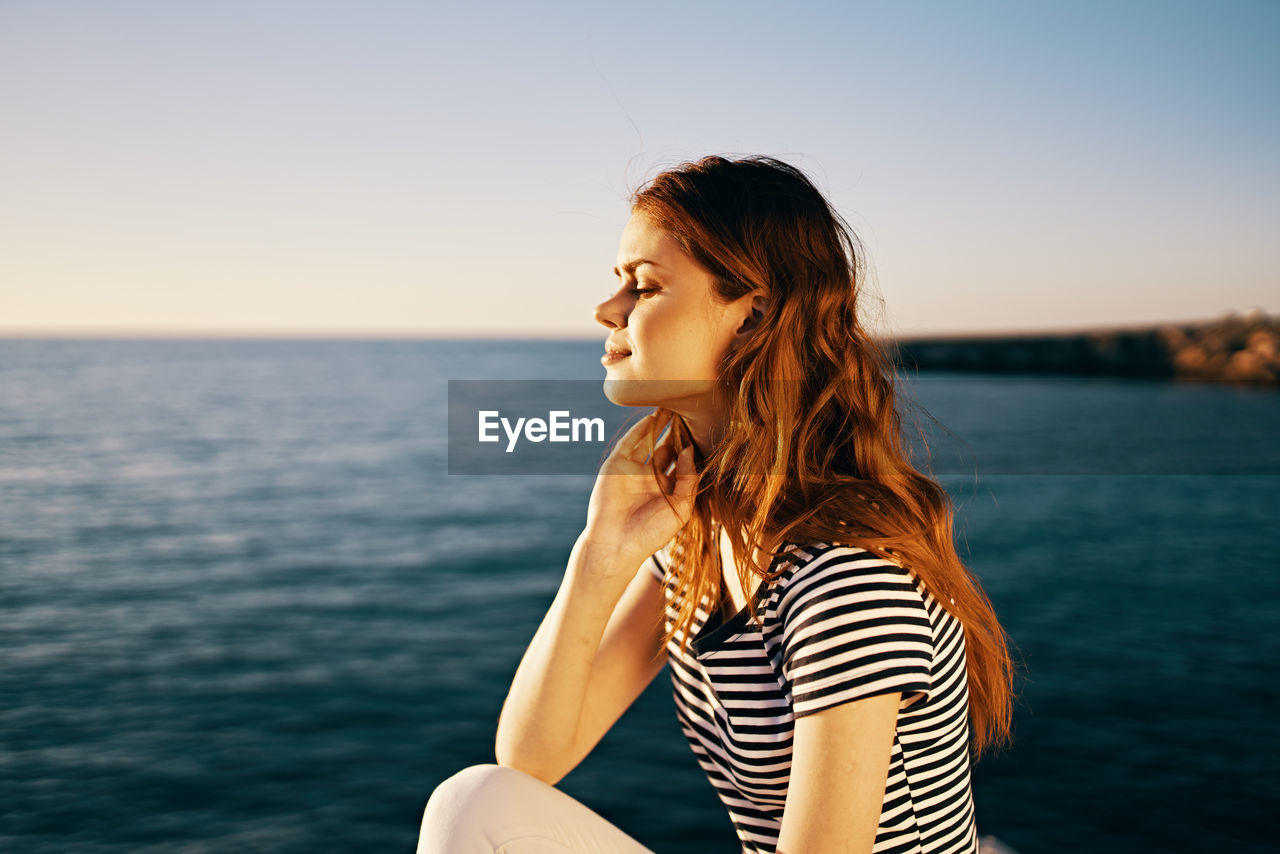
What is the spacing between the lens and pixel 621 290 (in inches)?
80.1

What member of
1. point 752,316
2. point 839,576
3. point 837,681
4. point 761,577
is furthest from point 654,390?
point 837,681

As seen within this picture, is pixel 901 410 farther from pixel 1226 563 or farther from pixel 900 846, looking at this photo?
pixel 1226 563

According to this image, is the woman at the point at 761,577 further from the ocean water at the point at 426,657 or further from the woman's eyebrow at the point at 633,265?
the ocean water at the point at 426,657

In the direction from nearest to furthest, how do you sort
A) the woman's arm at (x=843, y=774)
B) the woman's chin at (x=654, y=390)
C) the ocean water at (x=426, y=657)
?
the woman's arm at (x=843, y=774) < the woman's chin at (x=654, y=390) < the ocean water at (x=426, y=657)

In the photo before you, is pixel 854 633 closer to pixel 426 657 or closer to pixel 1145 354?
pixel 426 657

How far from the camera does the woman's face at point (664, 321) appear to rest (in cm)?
194

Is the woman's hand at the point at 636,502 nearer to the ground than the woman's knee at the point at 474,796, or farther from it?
farther from it

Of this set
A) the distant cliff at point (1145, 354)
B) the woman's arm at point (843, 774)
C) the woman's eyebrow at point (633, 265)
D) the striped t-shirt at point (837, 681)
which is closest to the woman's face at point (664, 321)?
the woman's eyebrow at point (633, 265)

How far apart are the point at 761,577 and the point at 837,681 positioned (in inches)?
12.3

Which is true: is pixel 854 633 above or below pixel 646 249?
below

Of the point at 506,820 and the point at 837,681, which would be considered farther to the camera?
the point at 506,820

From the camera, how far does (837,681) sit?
4.80ft

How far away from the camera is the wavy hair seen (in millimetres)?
1870

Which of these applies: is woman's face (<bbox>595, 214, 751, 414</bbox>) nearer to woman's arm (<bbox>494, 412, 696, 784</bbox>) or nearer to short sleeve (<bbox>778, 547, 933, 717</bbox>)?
woman's arm (<bbox>494, 412, 696, 784</bbox>)
